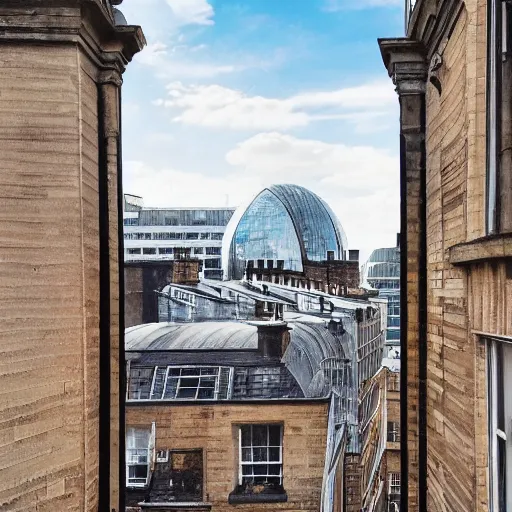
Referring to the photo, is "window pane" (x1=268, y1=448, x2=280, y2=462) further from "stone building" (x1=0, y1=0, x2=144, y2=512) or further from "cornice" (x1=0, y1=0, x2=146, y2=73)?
"cornice" (x1=0, y1=0, x2=146, y2=73)

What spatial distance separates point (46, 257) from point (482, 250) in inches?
105

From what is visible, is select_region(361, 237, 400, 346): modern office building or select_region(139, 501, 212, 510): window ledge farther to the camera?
select_region(361, 237, 400, 346): modern office building

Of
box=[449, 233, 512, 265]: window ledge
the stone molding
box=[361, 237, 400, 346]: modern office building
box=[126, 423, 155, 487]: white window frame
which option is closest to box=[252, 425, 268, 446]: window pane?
box=[126, 423, 155, 487]: white window frame

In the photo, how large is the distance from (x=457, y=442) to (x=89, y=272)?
2695 millimetres

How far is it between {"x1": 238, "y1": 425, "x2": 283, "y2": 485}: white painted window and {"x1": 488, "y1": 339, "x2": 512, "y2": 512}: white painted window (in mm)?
2751

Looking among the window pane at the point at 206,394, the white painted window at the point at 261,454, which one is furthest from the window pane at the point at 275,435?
the window pane at the point at 206,394

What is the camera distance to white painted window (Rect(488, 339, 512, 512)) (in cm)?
303

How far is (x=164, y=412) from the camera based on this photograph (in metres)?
5.64

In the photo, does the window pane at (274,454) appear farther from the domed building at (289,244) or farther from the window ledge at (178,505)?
the domed building at (289,244)

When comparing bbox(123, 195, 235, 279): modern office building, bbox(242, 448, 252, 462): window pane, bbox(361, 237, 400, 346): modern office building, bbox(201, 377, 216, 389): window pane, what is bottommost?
bbox(242, 448, 252, 462): window pane

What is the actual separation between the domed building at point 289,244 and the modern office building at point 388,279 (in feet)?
0.46

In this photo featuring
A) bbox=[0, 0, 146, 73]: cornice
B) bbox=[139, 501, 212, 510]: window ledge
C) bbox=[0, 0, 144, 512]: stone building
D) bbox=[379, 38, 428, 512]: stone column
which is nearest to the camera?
bbox=[0, 0, 144, 512]: stone building

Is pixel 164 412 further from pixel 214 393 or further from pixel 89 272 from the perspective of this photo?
pixel 89 272

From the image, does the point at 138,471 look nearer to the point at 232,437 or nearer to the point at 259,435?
the point at 232,437
